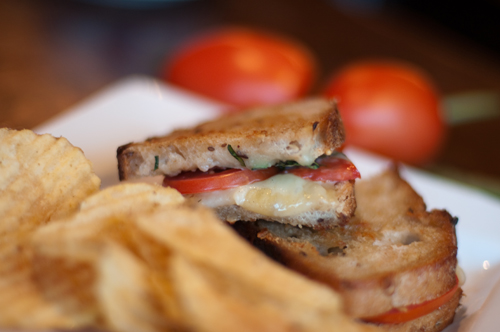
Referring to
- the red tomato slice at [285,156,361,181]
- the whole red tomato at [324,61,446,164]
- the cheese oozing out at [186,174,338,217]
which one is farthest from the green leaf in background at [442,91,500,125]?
the cheese oozing out at [186,174,338,217]

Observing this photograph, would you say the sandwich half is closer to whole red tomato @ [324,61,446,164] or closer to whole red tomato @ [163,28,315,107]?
whole red tomato @ [324,61,446,164]

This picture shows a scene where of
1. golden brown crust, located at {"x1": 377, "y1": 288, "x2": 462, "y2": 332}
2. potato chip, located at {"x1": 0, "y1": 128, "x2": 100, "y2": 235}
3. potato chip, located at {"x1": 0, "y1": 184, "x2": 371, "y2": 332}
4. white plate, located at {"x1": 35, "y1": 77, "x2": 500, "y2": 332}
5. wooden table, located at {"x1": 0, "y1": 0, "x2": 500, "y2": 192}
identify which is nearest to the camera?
potato chip, located at {"x1": 0, "y1": 184, "x2": 371, "y2": 332}

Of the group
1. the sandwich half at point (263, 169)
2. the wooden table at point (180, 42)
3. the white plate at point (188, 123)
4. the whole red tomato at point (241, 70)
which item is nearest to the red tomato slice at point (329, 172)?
the sandwich half at point (263, 169)

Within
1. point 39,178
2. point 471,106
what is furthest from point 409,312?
point 471,106

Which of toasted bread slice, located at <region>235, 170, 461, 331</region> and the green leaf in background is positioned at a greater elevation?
the green leaf in background

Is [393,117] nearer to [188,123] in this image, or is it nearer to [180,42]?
[188,123]

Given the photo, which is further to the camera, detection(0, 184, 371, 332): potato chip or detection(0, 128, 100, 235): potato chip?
detection(0, 128, 100, 235): potato chip

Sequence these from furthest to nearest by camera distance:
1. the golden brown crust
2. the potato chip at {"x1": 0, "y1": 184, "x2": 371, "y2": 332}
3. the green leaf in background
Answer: the green leaf in background, the golden brown crust, the potato chip at {"x1": 0, "y1": 184, "x2": 371, "y2": 332}
